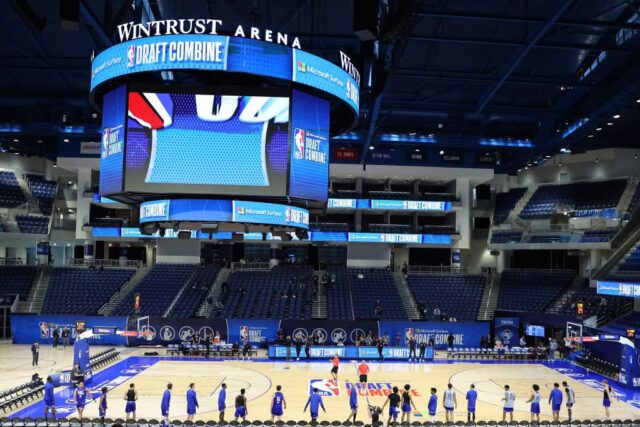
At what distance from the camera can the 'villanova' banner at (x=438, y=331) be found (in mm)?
37594

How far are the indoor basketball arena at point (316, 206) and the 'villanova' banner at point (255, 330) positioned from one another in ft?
0.42

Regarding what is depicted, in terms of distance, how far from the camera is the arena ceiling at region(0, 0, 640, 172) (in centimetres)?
2505

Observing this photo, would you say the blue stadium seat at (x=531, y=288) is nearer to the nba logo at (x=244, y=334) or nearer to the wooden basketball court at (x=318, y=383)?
the wooden basketball court at (x=318, y=383)

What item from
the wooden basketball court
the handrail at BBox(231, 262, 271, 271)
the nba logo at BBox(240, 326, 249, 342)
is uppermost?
the handrail at BBox(231, 262, 271, 271)

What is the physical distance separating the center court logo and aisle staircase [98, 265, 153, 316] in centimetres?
1925

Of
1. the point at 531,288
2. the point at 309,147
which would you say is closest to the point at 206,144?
the point at 309,147

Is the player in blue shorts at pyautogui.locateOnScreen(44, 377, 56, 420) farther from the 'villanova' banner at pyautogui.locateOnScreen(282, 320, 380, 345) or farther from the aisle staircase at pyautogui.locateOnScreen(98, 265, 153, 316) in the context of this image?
the aisle staircase at pyautogui.locateOnScreen(98, 265, 153, 316)

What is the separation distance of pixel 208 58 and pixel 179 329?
23.4 meters

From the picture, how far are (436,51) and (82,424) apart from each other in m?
23.5

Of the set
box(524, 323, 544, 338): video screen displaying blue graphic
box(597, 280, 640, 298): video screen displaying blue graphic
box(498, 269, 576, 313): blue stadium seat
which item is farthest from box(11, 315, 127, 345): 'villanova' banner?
box(597, 280, 640, 298): video screen displaying blue graphic

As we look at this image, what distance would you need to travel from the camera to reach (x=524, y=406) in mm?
23234

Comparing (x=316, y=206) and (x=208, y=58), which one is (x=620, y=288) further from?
(x=208, y=58)

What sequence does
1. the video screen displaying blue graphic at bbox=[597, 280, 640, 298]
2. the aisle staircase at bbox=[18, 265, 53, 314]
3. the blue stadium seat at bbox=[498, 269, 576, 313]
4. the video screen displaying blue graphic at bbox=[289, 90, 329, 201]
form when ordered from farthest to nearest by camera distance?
the aisle staircase at bbox=[18, 265, 53, 314] < the blue stadium seat at bbox=[498, 269, 576, 313] < the video screen displaying blue graphic at bbox=[597, 280, 640, 298] < the video screen displaying blue graphic at bbox=[289, 90, 329, 201]

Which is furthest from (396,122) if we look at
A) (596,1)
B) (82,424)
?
(82,424)
